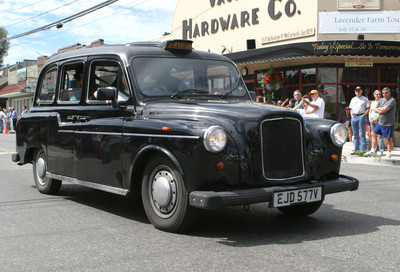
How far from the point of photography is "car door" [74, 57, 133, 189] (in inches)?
216

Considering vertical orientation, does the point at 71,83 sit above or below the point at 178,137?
above

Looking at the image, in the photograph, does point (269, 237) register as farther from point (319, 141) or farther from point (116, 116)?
point (116, 116)

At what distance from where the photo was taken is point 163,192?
4.83 meters

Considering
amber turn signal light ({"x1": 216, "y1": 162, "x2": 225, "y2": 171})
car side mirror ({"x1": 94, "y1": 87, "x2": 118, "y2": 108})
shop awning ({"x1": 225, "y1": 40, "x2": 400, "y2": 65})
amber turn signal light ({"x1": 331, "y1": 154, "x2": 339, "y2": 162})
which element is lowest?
amber turn signal light ({"x1": 331, "y1": 154, "x2": 339, "y2": 162})

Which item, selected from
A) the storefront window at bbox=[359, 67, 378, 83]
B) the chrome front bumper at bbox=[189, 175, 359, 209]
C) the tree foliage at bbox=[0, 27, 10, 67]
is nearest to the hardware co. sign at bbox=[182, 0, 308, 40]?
the storefront window at bbox=[359, 67, 378, 83]

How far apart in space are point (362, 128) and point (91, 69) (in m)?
9.64

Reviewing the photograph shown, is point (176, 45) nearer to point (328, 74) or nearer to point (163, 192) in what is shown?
point (163, 192)

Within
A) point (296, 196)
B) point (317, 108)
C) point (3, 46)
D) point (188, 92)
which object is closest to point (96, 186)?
point (188, 92)

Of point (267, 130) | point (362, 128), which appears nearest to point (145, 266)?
point (267, 130)

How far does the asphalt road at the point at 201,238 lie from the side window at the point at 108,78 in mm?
1447

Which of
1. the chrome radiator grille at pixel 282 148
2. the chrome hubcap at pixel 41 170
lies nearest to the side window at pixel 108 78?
the chrome hubcap at pixel 41 170

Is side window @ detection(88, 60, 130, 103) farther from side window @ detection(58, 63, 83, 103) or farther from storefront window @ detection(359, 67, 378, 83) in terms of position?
storefront window @ detection(359, 67, 378, 83)

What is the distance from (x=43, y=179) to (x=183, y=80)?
115 inches

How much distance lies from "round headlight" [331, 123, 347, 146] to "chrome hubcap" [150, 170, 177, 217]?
1.84 metres
